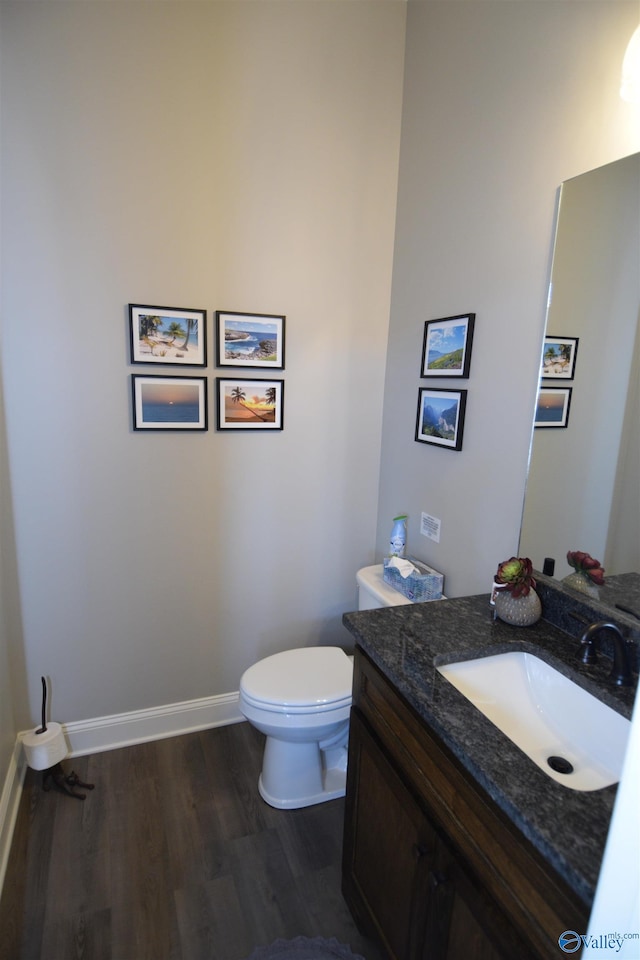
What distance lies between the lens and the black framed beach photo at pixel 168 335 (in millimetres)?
1845

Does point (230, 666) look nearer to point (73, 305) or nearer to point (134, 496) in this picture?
point (134, 496)

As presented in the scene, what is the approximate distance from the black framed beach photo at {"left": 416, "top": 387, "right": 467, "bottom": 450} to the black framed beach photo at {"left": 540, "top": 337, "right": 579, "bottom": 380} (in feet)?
1.14

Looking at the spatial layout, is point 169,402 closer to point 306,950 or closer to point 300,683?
point 300,683

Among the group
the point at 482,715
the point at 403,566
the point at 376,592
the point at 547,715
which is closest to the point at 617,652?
the point at 547,715

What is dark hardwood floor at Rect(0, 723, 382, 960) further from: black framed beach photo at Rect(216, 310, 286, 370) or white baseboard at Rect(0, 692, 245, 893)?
black framed beach photo at Rect(216, 310, 286, 370)

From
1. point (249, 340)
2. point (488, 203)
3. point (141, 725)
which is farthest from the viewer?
point (141, 725)

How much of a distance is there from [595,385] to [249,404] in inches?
50.7

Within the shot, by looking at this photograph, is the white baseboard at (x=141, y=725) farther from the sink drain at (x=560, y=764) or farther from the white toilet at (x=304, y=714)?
the sink drain at (x=560, y=764)

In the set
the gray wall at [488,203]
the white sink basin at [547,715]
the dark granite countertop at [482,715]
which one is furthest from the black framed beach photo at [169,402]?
the white sink basin at [547,715]

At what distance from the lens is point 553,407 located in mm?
1363

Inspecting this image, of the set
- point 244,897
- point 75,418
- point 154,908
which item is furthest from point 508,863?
point 75,418

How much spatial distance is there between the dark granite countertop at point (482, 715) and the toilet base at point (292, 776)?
0.82 meters

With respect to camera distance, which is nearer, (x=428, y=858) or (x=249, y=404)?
(x=428, y=858)

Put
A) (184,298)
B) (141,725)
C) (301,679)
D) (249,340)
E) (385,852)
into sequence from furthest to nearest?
(141,725) < (249,340) < (184,298) < (301,679) < (385,852)
